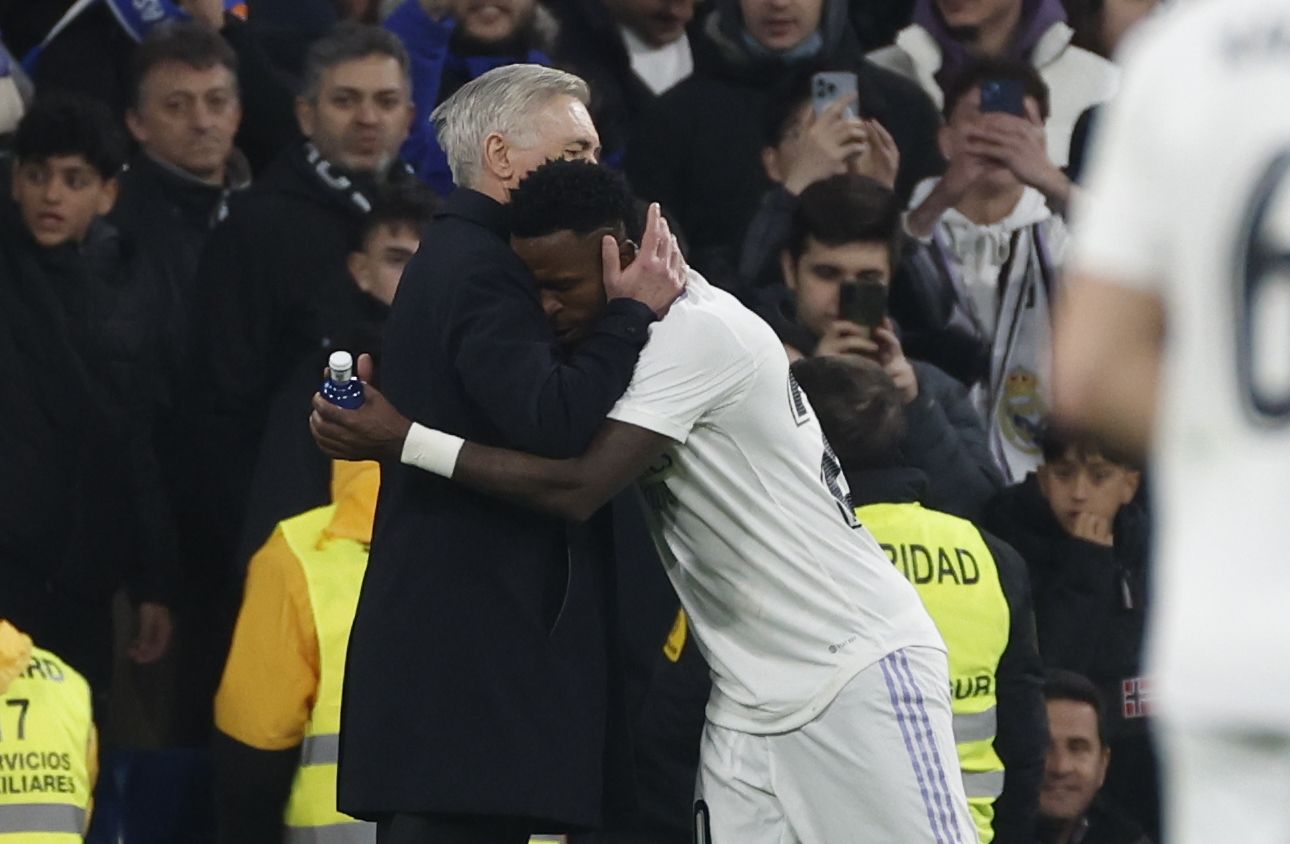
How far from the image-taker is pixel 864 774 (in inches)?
189

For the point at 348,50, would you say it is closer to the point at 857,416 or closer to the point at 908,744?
the point at 857,416

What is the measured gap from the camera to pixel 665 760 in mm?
5660

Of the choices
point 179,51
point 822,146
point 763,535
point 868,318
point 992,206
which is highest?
point 179,51

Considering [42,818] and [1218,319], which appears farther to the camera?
[42,818]

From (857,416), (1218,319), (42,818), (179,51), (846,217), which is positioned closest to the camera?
(1218,319)

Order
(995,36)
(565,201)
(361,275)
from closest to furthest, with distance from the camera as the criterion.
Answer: (565,201), (361,275), (995,36)

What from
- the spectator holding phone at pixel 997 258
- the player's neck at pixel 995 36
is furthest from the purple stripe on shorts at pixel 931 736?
the player's neck at pixel 995 36

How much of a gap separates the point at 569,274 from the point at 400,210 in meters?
2.52

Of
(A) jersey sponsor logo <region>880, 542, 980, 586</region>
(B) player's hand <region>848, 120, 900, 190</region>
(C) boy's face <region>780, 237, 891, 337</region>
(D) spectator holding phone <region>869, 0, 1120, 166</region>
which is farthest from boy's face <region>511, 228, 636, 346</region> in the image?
(D) spectator holding phone <region>869, 0, 1120, 166</region>

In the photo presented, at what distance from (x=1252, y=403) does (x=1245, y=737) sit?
312 mm

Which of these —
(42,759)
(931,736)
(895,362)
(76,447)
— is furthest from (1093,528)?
(42,759)

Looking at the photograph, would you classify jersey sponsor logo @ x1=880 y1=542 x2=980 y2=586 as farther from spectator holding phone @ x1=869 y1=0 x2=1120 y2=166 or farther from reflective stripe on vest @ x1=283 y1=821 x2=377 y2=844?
spectator holding phone @ x1=869 y1=0 x2=1120 y2=166

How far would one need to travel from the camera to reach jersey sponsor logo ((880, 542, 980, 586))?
18.3ft

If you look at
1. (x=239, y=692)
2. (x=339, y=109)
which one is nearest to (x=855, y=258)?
(x=339, y=109)
